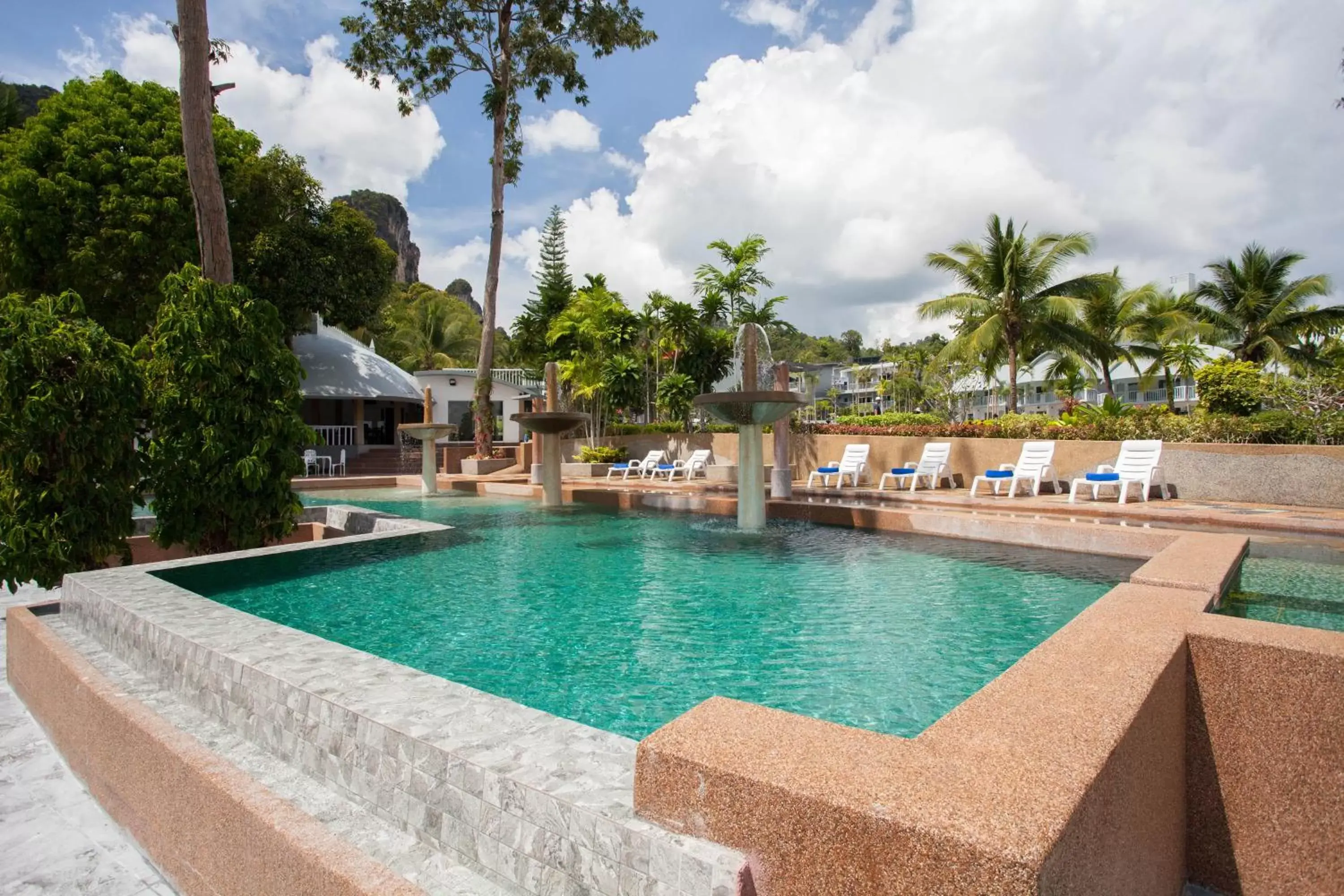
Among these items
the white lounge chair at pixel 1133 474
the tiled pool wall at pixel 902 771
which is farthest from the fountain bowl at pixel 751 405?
the tiled pool wall at pixel 902 771

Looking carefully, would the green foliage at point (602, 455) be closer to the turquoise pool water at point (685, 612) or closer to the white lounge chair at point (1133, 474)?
the turquoise pool water at point (685, 612)

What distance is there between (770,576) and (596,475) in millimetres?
14409

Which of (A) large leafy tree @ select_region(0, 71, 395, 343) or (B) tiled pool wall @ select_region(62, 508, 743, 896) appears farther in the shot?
(A) large leafy tree @ select_region(0, 71, 395, 343)

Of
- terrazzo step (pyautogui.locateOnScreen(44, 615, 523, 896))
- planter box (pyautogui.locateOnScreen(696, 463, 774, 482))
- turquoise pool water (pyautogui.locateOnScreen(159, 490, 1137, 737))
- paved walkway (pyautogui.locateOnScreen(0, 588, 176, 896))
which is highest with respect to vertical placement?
planter box (pyautogui.locateOnScreen(696, 463, 774, 482))

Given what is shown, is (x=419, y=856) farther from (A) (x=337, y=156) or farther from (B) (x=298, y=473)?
(A) (x=337, y=156)

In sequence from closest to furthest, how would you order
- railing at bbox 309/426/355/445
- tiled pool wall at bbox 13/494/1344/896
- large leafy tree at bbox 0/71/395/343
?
1. tiled pool wall at bbox 13/494/1344/896
2. large leafy tree at bbox 0/71/395/343
3. railing at bbox 309/426/355/445

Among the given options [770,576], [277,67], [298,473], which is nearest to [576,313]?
[277,67]

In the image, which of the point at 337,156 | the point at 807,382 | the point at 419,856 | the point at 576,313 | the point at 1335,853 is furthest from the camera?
the point at 576,313

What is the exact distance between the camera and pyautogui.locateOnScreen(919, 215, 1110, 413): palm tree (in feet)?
82.9

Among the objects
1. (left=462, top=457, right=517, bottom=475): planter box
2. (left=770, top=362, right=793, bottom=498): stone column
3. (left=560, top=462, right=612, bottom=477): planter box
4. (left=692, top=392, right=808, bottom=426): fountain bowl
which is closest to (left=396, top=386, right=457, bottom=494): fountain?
(left=462, top=457, right=517, bottom=475): planter box

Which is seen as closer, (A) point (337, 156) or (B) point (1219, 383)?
(B) point (1219, 383)

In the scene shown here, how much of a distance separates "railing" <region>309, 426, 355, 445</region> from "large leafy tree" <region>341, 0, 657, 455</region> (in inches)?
400

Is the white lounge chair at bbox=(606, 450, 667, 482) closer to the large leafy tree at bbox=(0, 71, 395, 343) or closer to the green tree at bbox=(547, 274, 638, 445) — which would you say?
the green tree at bbox=(547, 274, 638, 445)

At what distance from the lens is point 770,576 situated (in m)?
7.15
